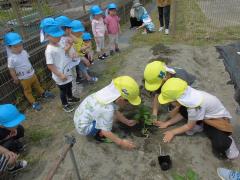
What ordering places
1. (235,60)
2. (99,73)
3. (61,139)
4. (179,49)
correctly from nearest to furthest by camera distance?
(61,139)
(235,60)
(99,73)
(179,49)

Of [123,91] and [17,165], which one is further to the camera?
[17,165]

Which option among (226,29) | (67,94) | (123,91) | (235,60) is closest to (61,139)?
(67,94)

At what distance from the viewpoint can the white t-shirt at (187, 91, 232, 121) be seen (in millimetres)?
3391

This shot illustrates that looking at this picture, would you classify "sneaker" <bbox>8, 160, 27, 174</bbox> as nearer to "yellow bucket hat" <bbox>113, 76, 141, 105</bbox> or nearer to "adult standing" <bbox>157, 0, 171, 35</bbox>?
"yellow bucket hat" <bbox>113, 76, 141, 105</bbox>

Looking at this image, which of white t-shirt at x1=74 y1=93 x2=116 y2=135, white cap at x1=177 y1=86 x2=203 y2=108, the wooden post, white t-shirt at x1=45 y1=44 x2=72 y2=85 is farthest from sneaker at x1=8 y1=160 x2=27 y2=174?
the wooden post

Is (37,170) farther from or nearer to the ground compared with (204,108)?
nearer to the ground

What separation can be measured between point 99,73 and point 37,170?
3.14 metres

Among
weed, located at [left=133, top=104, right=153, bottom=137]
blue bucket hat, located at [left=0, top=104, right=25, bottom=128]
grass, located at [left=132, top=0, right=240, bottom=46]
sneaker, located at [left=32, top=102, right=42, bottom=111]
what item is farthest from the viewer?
grass, located at [left=132, top=0, right=240, bottom=46]

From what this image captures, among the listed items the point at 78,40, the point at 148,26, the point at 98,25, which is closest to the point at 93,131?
the point at 78,40

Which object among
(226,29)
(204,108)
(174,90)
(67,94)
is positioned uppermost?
(174,90)

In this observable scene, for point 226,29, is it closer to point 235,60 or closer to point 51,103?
point 235,60

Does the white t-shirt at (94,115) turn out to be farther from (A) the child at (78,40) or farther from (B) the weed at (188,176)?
(A) the child at (78,40)

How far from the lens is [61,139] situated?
4.18 m

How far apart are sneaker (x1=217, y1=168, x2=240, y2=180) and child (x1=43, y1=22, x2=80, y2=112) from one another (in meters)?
2.63
